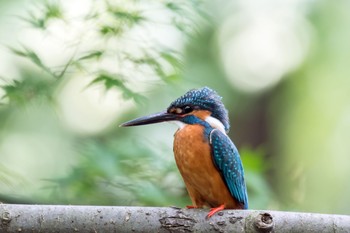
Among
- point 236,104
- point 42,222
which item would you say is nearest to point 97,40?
point 42,222

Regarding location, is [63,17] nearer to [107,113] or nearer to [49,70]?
[49,70]

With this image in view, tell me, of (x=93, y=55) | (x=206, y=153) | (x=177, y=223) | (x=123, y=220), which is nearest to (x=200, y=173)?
(x=206, y=153)

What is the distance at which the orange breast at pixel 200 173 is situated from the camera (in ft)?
13.9

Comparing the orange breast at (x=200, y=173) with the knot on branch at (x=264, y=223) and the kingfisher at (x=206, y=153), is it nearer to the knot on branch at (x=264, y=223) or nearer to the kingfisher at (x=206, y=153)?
the kingfisher at (x=206, y=153)

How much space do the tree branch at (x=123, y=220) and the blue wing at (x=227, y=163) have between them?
1.96 feet

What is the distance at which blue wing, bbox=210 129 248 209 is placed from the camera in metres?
4.26

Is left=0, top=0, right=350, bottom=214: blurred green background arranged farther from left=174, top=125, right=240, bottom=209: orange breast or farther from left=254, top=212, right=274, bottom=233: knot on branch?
left=254, top=212, right=274, bottom=233: knot on branch

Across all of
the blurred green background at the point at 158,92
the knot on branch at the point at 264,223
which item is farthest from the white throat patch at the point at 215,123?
the knot on branch at the point at 264,223

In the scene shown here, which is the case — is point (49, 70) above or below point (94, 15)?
below

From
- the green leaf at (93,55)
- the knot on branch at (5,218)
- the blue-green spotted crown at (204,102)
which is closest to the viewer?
Answer: the knot on branch at (5,218)

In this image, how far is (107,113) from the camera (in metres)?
7.55

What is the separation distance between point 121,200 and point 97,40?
1.06 metres

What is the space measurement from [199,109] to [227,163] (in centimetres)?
37

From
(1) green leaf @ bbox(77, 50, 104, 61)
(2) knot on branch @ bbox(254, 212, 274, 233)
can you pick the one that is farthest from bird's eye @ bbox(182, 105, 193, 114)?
(2) knot on branch @ bbox(254, 212, 274, 233)
